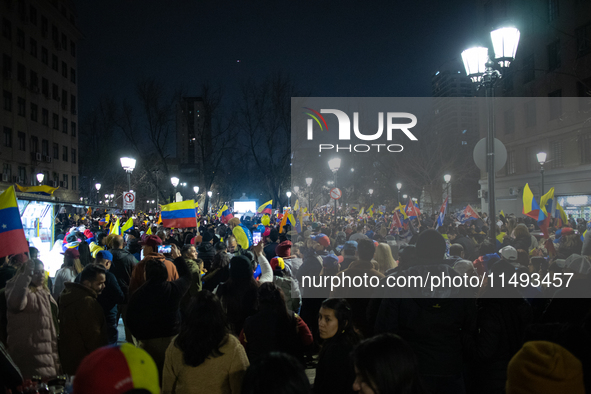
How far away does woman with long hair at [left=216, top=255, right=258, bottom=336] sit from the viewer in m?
5.03

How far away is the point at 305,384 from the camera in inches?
79.7

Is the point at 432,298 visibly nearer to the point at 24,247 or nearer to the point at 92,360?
the point at 92,360

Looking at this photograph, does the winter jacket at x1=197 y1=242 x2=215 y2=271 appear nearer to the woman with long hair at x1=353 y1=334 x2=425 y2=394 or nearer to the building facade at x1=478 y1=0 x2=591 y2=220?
the woman with long hair at x1=353 y1=334 x2=425 y2=394

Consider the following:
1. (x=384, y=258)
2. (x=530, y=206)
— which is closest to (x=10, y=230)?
(x=384, y=258)

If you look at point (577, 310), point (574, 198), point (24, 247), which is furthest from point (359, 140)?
point (574, 198)

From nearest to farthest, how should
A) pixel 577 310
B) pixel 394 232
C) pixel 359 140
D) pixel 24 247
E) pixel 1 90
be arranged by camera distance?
1. pixel 577 310
2. pixel 24 247
3. pixel 359 140
4. pixel 394 232
5. pixel 1 90

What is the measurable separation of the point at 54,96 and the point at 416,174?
3992 centimetres

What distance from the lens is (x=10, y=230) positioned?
18.1ft

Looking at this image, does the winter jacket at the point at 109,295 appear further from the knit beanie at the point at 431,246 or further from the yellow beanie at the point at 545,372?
the yellow beanie at the point at 545,372

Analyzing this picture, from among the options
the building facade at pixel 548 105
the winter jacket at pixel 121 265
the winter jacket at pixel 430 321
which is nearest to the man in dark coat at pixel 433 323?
the winter jacket at pixel 430 321

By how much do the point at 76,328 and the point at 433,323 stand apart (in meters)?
3.59

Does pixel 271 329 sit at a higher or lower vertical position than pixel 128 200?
lower

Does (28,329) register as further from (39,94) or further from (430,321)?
(39,94)

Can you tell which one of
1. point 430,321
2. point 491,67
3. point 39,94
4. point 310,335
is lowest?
point 310,335
